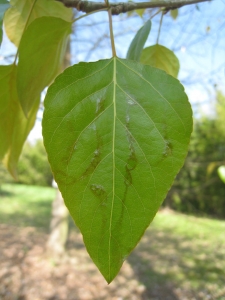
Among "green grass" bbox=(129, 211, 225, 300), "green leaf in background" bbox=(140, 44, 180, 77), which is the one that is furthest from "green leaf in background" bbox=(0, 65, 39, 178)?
"green grass" bbox=(129, 211, 225, 300)

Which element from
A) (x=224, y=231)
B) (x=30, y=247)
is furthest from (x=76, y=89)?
(x=224, y=231)

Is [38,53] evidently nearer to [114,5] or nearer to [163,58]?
[114,5]

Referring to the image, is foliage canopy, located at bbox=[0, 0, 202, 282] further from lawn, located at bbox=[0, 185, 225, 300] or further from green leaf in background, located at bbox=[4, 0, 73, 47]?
lawn, located at bbox=[0, 185, 225, 300]

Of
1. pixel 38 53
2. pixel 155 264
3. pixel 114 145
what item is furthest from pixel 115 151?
pixel 155 264

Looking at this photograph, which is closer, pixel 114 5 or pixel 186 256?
pixel 114 5

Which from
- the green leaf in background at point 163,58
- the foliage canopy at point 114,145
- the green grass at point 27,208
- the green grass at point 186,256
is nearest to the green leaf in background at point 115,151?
the foliage canopy at point 114,145
